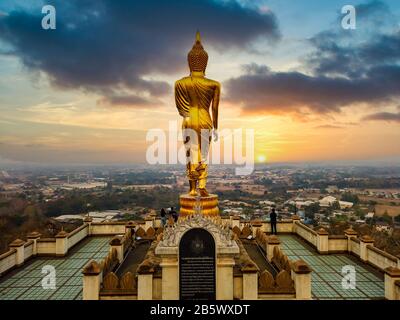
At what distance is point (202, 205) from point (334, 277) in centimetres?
489

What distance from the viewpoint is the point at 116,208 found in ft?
99.1

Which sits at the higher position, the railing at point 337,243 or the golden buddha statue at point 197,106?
the golden buddha statue at point 197,106

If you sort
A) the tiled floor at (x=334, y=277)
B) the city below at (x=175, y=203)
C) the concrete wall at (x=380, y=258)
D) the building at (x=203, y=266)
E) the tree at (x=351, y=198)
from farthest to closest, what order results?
the tree at (x=351, y=198)
the city below at (x=175, y=203)
the concrete wall at (x=380, y=258)
the tiled floor at (x=334, y=277)
the building at (x=203, y=266)

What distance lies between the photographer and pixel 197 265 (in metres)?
8.81

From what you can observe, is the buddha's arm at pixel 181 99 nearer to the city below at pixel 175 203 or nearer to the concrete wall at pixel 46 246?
the city below at pixel 175 203

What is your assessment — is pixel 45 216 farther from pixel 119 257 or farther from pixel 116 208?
pixel 119 257

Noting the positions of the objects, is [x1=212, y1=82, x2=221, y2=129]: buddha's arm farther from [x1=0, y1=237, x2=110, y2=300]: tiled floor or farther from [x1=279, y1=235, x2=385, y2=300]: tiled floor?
[x1=0, y1=237, x2=110, y2=300]: tiled floor

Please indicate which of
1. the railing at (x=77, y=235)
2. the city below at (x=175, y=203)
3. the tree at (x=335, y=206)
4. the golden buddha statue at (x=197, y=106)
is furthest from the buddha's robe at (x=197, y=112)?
the tree at (x=335, y=206)

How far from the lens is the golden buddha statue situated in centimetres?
1255

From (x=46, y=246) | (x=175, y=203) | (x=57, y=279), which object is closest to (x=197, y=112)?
(x=57, y=279)

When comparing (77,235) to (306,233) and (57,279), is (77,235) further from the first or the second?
(306,233)

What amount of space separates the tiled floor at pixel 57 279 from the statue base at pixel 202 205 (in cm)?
408

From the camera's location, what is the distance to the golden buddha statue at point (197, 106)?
12.6m

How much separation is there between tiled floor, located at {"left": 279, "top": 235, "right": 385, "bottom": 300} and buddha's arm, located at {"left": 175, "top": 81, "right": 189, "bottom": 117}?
23.0 ft
